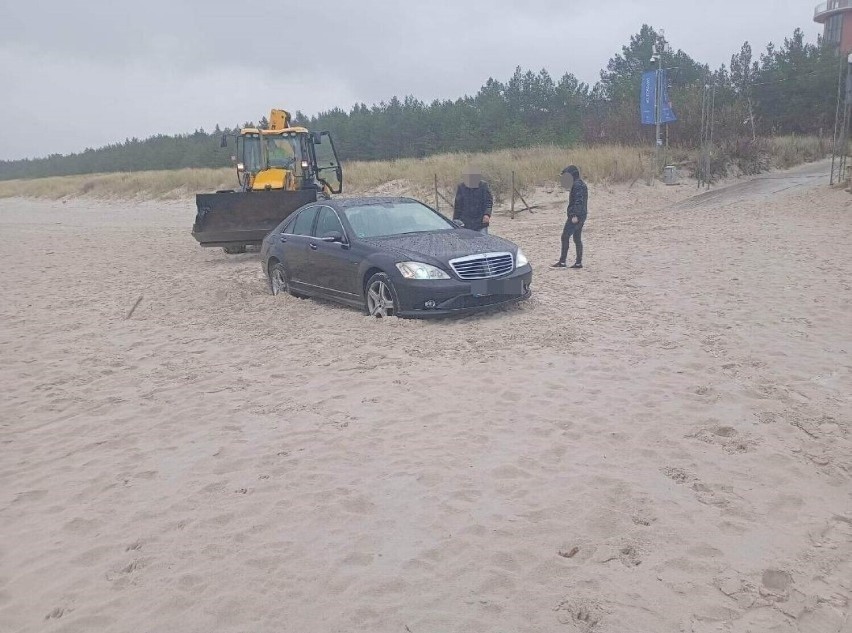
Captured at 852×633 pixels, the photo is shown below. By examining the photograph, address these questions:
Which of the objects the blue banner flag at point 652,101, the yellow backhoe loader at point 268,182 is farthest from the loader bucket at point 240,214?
the blue banner flag at point 652,101

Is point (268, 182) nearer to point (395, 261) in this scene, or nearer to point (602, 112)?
point (395, 261)

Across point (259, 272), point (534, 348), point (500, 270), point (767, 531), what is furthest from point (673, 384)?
point (259, 272)

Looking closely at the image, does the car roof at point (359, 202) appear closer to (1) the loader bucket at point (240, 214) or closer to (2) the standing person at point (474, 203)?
(2) the standing person at point (474, 203)

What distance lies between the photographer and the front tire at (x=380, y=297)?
838cm

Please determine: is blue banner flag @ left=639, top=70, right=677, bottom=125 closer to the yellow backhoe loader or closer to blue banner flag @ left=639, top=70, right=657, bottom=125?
blue banner flag @ left=639, top=70, right=657, bottom=125

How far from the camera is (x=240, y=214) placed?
1502cm

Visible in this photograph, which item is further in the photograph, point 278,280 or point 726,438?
point 278,280

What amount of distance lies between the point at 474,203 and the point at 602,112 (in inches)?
1960

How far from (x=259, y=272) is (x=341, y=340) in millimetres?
6693

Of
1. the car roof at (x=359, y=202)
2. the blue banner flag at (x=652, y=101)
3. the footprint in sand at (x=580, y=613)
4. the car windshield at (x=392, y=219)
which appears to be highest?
the blue banner flag at (x=652, y=101)

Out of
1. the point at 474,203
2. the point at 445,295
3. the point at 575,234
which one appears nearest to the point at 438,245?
the point at 445,295

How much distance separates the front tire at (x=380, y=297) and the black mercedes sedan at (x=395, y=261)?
1cm

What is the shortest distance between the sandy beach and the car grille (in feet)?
1.73

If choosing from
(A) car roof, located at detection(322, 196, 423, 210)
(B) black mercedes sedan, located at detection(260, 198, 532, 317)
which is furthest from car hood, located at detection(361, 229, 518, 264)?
(A) car roof, located at detection(322, 196, 423, 210)
